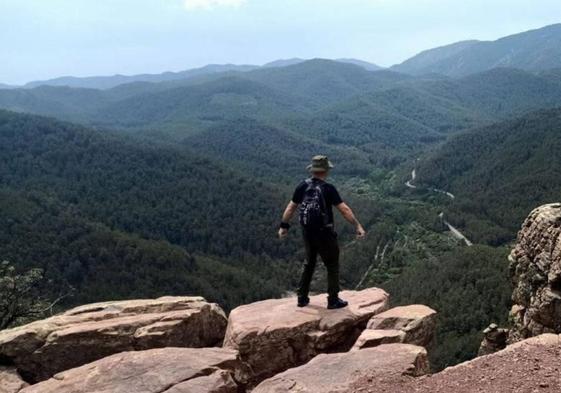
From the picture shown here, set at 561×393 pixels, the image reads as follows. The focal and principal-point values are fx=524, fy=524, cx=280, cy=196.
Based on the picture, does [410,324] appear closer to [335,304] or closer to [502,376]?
[335,304]

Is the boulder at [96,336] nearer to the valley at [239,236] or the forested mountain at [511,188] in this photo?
the valley at [239,236]

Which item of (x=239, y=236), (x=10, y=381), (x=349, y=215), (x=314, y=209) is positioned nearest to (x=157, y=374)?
(x=10, y=381)

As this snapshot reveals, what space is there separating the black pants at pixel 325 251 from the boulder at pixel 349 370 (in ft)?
9.98

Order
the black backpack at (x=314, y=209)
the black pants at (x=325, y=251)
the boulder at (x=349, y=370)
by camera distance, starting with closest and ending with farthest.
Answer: the boulder at (x=349, y=370) → the black backpack at (x=314, y=209) → the black pants at (x=325, y=251)

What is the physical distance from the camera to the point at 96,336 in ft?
49.0

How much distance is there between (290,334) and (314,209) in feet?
11.5

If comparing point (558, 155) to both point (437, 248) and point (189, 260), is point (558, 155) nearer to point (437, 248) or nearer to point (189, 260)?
point (437, 248)

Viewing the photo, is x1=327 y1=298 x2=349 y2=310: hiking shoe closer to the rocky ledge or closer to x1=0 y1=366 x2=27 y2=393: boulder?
the rocky ledge

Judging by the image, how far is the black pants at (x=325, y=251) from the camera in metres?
14.8

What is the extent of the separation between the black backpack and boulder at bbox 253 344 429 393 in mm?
3655

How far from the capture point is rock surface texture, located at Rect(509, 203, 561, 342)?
49.5 ft

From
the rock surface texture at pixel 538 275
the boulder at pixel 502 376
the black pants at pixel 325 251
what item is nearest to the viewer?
the boulder at pixel 502 376

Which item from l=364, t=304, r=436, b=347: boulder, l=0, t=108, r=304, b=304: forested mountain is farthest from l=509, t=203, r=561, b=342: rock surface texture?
l=0, t=108, r=304, b=304: forested mountain

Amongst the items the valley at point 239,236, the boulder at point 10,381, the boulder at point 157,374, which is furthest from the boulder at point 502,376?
the valley at point 239,236
